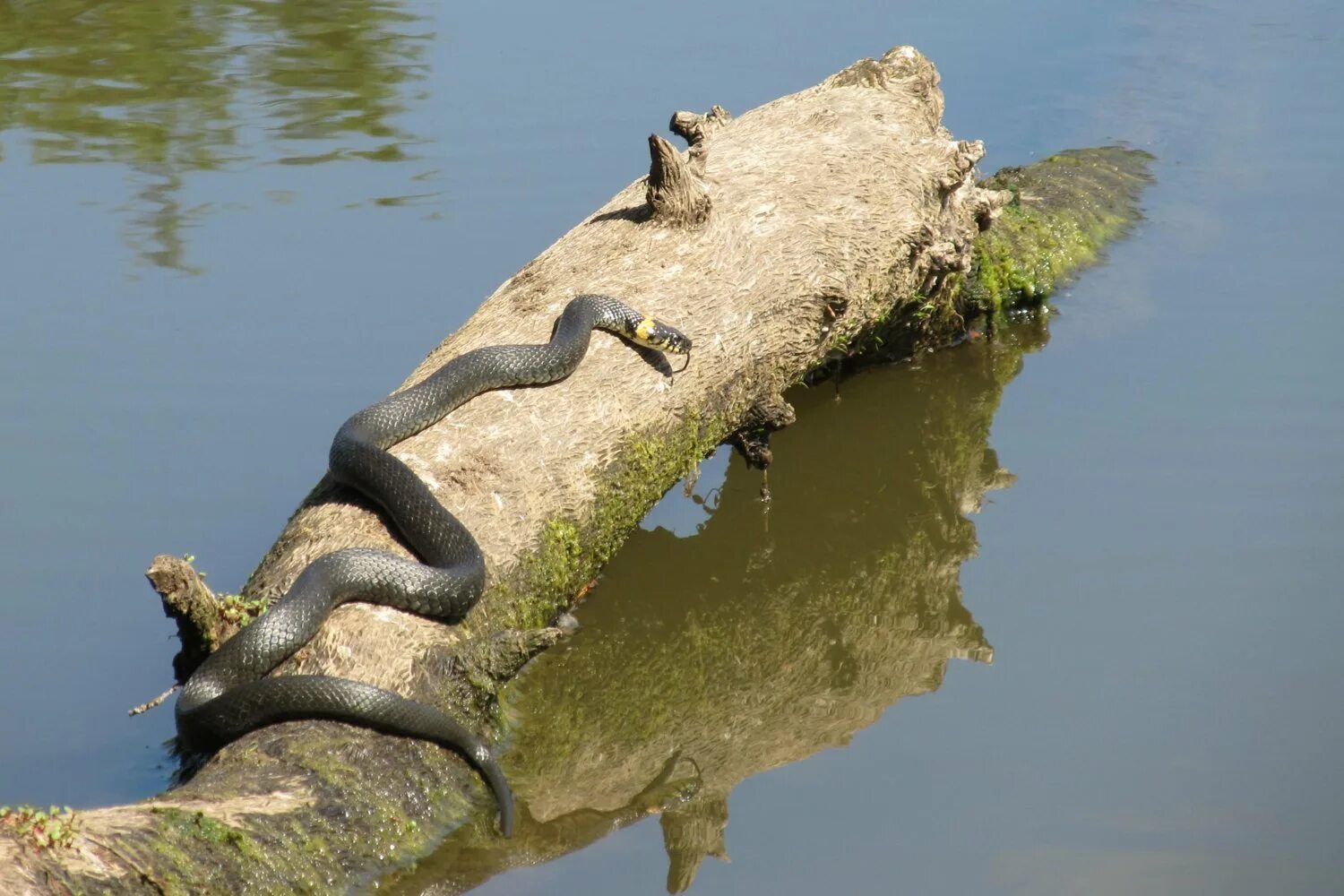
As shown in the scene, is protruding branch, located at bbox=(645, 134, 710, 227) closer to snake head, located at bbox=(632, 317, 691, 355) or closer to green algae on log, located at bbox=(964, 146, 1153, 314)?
snake head, located at bbox=(632, 317, 691, 355)

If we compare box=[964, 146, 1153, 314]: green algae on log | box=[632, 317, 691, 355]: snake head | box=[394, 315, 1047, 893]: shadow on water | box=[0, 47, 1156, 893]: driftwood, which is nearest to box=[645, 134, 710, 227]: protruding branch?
box=[0, 47, 1156, 893]: driftwood

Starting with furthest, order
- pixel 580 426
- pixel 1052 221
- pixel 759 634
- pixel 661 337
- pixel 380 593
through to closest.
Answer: pixel 1052 221
pixel 759 634
pixel 661 337
pixel 580 426
pixel 380 593

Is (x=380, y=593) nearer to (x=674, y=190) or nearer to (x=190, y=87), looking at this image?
(x=674, y=190)

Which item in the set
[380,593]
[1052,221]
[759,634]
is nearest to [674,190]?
[759,634]

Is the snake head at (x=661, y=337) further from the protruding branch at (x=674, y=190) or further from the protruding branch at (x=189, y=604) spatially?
the protruding branch at (x=189, y=604)

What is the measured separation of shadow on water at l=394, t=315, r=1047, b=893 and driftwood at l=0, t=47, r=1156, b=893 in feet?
1.22

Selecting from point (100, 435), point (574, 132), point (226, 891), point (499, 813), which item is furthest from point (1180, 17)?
point (226, 891)

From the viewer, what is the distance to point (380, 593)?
526cm

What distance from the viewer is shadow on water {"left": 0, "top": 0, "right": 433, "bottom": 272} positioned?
1133 centimetres

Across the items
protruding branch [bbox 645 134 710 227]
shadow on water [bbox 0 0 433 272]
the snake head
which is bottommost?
shadow on water [bbox 0 0 433 272]

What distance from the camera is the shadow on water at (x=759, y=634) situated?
547 cm

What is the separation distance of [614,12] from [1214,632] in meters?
9.88

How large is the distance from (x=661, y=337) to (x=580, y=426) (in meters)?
0.61

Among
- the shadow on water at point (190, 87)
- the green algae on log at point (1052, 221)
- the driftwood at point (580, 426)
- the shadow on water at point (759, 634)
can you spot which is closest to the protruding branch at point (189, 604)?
the driftwood at point (580, 426)
